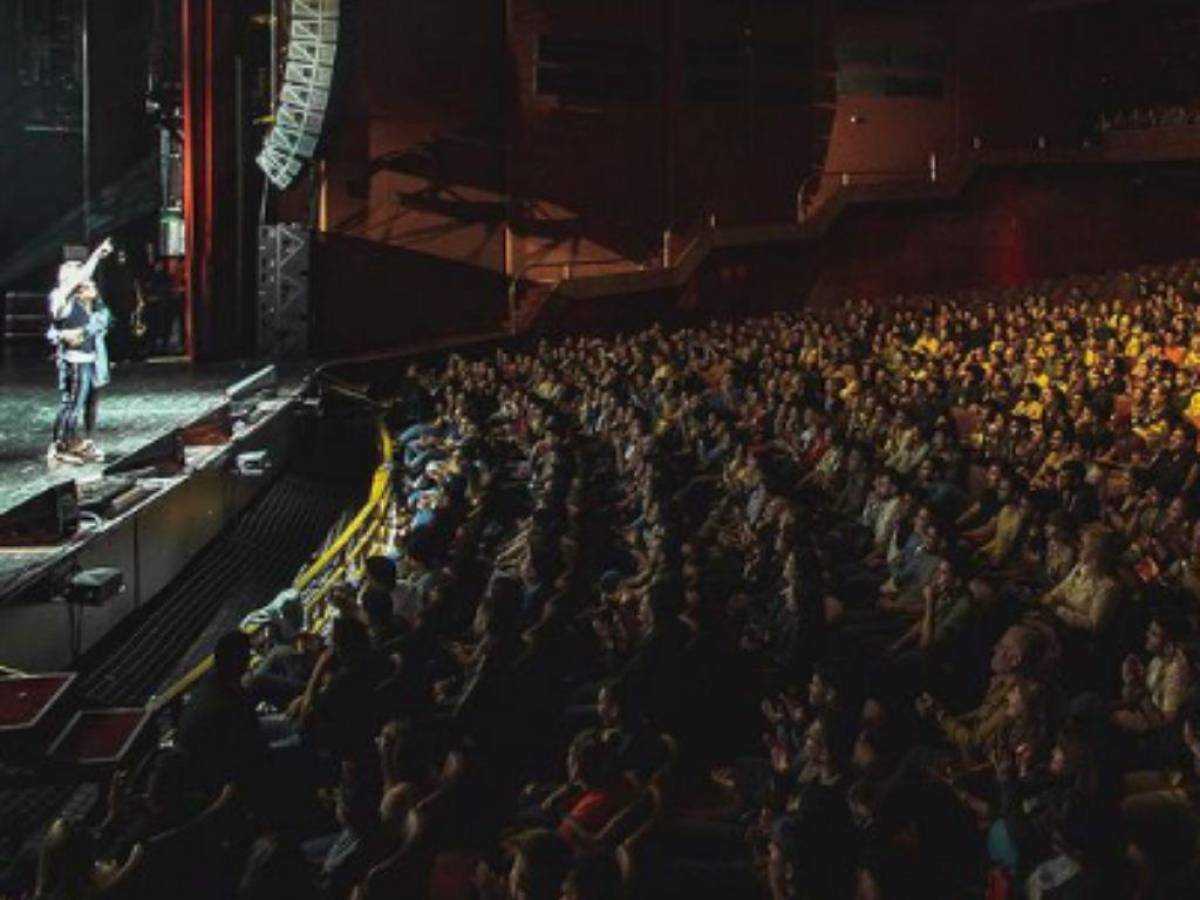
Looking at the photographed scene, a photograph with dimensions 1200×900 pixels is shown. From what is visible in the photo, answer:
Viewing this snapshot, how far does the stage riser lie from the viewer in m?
7.21

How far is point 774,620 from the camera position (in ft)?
20.8

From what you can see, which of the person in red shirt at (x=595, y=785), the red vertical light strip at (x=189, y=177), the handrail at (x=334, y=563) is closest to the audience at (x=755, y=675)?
the person in red shirt at (x=595, y=785)

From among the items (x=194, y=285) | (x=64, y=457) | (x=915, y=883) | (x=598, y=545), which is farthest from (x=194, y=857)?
(x=194, y=285)

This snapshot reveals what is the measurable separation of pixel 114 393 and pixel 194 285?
3.46 meters

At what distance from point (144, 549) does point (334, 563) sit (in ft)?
3.52

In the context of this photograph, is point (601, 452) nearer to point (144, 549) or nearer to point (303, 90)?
point (144, 549)

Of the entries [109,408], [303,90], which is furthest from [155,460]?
[303,90]

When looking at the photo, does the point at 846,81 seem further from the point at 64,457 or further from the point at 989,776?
the point at 989,776

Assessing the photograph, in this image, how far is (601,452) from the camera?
34.5ft

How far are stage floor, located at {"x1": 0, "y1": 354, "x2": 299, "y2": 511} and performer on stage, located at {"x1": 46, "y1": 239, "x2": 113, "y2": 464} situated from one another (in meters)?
0.16

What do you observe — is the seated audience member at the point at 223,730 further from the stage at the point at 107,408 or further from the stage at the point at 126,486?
the stage at the point at 107,408

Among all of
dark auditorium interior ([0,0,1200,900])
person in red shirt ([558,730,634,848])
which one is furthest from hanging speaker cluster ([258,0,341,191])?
person in red shirt ([558,730,634,848])

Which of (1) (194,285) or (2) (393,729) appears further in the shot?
(1) (194,285)

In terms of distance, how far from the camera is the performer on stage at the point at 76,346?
9547 mm
